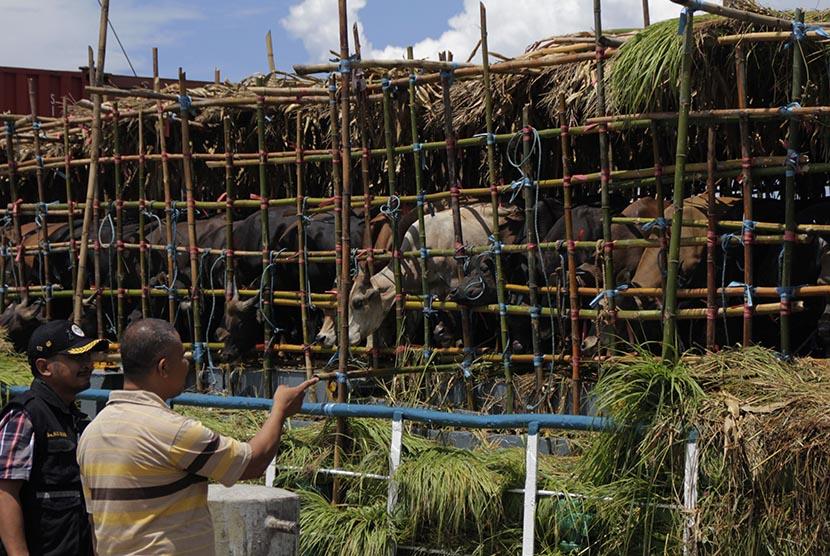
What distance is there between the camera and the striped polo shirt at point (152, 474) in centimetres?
388

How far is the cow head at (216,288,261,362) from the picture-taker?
1063 cm

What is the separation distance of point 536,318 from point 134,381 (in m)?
4.86

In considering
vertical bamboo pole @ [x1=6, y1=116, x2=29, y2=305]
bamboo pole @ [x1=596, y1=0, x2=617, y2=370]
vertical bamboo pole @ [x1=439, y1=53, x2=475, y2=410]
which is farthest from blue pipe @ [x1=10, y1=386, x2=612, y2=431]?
→ vertical bamboo pole @ [x1=6, y1=116, x2=29, y2=305]

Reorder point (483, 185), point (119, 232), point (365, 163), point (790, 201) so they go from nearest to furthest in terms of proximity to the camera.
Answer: point (790, 201)
point (365, 163)
point (483, 185)
point (119, 232)

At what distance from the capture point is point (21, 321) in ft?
39.5

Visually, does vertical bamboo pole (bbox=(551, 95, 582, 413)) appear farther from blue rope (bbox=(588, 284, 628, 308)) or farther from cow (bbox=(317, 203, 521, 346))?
cow (bbox=(317, 203, 521, 346))

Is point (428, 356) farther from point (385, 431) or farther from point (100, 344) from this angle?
point (100, 344)

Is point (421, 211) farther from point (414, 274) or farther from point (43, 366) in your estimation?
point (43, 366)

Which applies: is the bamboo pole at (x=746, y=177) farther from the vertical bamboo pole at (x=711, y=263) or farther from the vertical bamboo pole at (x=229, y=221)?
the vertical bamboo pole at (x=229, y=221)

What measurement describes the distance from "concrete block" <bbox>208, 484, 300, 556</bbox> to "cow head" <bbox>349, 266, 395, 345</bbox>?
4.32 metres

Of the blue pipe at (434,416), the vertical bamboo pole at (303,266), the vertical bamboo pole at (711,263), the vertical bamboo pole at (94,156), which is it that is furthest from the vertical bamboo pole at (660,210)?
the vertical bamboo pole at (94,156)

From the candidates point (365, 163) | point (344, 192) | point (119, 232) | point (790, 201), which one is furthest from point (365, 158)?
point (790, 201)

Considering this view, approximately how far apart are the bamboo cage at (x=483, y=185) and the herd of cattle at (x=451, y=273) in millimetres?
54

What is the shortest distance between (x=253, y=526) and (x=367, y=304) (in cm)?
453
